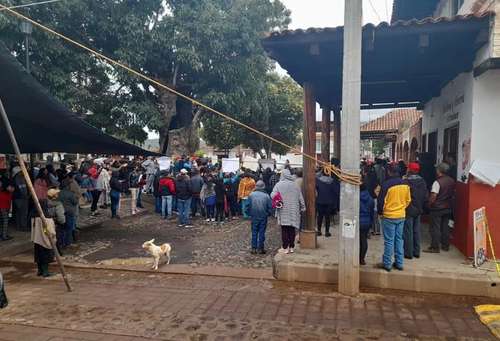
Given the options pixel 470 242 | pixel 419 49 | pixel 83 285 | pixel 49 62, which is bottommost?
pixel 83 285

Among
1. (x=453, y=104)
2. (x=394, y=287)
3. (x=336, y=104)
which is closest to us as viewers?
(x=394, y=287)

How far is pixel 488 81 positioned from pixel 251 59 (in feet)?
40.3

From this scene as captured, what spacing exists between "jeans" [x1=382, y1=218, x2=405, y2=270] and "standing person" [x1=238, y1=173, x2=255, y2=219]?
6754 mm

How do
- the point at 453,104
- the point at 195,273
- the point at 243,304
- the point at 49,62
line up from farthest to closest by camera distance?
the point at 49,62 < the point at 453,104 < the point at 195,273 < the point at 243,304

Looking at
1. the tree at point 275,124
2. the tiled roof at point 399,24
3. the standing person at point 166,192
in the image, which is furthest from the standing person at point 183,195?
the tree at point 275,124

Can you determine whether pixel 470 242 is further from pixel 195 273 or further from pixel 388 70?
pixel 195 273

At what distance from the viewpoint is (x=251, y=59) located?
1794cm

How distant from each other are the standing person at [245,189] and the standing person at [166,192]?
2.09 metres

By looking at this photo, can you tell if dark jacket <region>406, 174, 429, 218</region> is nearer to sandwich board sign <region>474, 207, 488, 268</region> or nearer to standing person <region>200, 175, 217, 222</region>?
sandwich board sign <region>474, 207, 488, 268</region>

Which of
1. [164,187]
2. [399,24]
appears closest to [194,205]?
[164,187]

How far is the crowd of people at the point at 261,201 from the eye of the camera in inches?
259

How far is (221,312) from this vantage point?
543 centimetres

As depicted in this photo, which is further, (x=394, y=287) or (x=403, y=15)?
(x=403, y=15)

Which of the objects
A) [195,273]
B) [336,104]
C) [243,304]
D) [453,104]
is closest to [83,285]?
[195,273]
